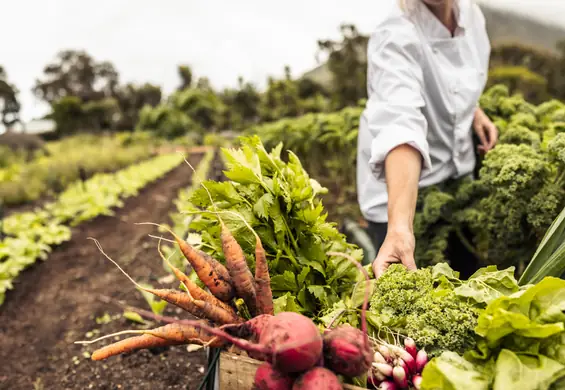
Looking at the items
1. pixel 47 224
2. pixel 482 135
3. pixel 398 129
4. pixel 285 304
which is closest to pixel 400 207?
pixel 398 129

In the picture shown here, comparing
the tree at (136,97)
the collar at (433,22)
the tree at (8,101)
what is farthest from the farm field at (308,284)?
the tree at (136,97)

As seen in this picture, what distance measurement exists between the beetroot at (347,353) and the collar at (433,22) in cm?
183

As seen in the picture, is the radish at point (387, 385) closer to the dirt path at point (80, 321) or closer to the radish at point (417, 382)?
the radish at point (417, 382)

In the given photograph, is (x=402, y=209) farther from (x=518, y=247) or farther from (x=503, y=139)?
(x=503, y=139)

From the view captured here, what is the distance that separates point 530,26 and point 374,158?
22.1 metres

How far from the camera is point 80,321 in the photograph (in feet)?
12.8

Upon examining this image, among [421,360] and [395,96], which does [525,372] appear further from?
[395,96]

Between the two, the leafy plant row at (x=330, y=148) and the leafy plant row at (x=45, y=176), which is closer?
the leafy plant row at (x=330, y=148)

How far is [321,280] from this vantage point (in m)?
1.91

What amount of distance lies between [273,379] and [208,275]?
484mm

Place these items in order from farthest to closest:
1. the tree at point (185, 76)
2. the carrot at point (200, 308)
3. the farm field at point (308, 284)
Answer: the tree at point (185, 76), the carrot at point (200, 308), the farm field at point (308, 284)

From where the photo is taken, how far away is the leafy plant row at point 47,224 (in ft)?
14.8

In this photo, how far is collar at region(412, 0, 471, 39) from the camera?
2311 millimetres

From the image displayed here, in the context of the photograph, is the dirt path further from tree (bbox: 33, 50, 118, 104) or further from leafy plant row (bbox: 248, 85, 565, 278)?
tree (bbox: 33, 50, 118, 104)
